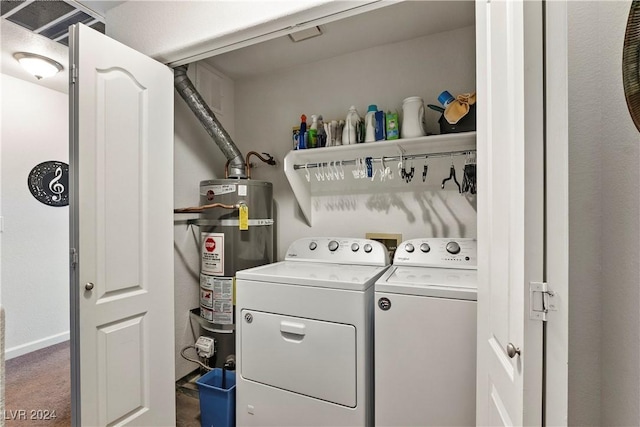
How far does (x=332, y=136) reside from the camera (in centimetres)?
212

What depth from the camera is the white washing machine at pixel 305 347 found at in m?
1.40

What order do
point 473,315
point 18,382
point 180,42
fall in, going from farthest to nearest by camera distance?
point 18,382, point 180,42, point 473,315

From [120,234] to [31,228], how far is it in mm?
2321

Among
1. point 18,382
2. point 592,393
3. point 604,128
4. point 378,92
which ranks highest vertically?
point 378,92

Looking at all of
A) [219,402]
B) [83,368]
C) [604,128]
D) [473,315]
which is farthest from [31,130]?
[604,128]

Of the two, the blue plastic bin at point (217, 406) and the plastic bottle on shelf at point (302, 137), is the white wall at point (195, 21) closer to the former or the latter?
the plastic bottle on shelf at point (302, 137)

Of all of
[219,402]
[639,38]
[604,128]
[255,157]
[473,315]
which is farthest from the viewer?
[255,157]

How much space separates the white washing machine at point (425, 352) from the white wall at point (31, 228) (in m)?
3.33

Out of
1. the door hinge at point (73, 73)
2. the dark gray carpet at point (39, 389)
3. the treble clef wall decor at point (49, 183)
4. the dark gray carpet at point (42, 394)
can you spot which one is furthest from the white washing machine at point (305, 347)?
the treble clef wall decor at point (49, 183)

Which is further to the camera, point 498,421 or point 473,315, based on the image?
point 473,315

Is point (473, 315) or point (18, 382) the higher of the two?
point (473, 315)

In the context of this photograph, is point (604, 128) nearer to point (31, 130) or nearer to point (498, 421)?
point (498, 421)

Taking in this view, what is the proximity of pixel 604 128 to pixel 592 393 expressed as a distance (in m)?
0.73

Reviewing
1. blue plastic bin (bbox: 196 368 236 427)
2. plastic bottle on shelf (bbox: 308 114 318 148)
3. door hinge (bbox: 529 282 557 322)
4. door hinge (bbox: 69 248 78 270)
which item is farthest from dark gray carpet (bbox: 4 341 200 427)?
door hinge (bbox: 529 282 557 322)
